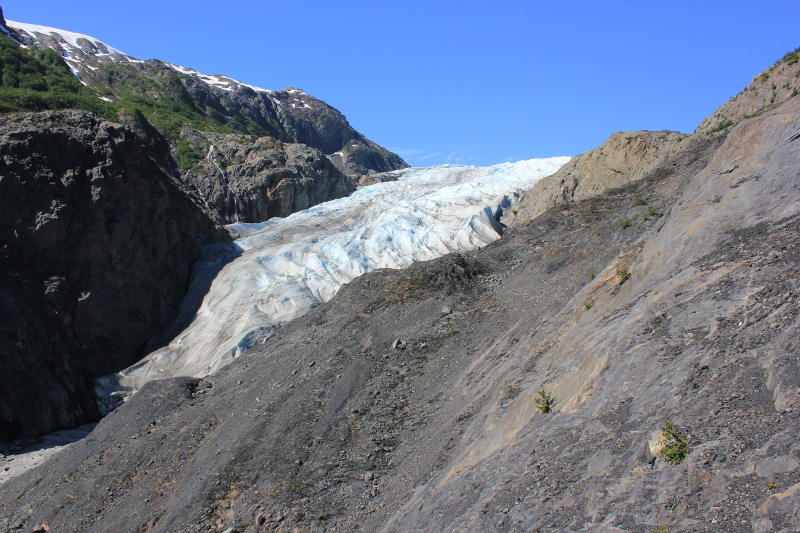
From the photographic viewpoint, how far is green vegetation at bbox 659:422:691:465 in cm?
477

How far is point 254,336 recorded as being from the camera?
2248 centimetres

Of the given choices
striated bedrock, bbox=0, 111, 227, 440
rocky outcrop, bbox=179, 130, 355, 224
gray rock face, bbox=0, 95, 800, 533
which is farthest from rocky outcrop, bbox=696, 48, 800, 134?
rocky outcrop, bbox=179, 130, 355, 224

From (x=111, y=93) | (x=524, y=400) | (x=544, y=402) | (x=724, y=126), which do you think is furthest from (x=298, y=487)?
(x=111, y=93)

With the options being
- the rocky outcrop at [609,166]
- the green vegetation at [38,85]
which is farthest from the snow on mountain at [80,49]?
the rocky outcrop at [609,166]

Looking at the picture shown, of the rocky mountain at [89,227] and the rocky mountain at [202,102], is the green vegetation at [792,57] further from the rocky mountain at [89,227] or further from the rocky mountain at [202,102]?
the rocky mountain at [202,102]

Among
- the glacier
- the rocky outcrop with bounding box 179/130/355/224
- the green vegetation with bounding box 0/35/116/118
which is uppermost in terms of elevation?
the green vegetation with bounding box 0/35/116/118

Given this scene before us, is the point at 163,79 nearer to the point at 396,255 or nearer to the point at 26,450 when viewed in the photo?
the point at 396,255

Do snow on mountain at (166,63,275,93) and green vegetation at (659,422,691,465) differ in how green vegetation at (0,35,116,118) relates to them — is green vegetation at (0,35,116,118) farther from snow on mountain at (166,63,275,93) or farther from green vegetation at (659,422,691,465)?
green vegetation at (659,422,691,465)

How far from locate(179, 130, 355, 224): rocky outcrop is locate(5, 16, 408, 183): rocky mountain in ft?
7.00

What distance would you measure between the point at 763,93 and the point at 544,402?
1496cm

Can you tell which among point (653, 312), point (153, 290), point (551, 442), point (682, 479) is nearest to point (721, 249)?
point (653, 312)

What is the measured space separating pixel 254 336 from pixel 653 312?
17423mm

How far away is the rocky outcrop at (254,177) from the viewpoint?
3922 cm

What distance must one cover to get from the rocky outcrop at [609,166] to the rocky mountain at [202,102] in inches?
1004
